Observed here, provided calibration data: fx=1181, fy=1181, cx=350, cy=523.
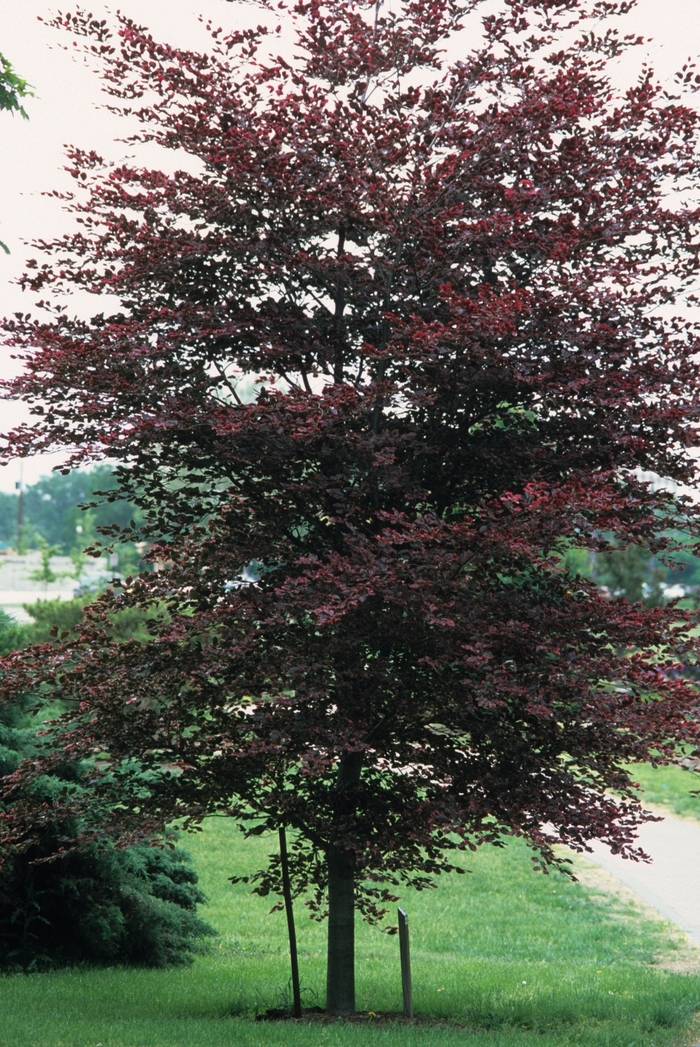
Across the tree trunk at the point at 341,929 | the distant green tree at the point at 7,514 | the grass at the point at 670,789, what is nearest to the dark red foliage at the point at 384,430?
the tree trunk at the point at 341,929

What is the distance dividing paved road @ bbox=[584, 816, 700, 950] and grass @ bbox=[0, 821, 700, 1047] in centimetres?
49

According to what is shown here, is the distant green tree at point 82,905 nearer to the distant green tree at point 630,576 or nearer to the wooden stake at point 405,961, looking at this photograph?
the wooden stake at point 405,961

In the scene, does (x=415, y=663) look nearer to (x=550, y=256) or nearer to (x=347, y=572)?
(x=347, y=572)

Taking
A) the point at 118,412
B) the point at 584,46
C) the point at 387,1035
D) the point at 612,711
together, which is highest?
the point at 584,46

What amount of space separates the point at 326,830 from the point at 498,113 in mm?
4334

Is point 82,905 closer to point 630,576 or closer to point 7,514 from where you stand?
point 630,576

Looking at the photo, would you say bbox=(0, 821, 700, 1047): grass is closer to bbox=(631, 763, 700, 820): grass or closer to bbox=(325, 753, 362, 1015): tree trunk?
bbox=(325, 753, 362, 1015): tree trunk

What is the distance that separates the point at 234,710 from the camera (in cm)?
716

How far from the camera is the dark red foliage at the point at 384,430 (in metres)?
6.21

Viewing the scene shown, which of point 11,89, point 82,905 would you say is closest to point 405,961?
point 82,905

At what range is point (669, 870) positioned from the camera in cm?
1445

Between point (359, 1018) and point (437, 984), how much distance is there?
1.65m

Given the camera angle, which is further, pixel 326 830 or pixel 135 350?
pixel 326 830

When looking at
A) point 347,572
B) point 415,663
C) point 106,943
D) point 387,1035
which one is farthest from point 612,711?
point 106,943
